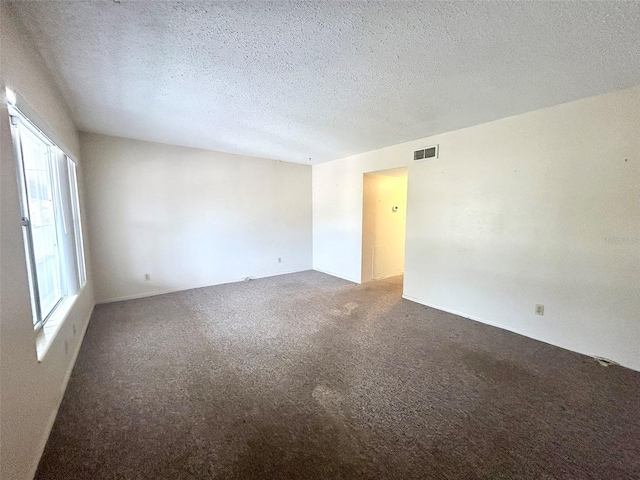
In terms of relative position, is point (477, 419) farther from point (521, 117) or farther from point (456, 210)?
point (521, 117)

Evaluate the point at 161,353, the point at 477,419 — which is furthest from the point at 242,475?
the point at 161,353

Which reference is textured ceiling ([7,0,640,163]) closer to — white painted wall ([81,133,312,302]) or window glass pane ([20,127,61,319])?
window glass pane ([20,127,61,319])

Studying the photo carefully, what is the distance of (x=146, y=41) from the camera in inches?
63.9

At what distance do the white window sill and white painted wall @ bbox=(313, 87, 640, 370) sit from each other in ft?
12.8

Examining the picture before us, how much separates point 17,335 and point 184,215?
3.40 m

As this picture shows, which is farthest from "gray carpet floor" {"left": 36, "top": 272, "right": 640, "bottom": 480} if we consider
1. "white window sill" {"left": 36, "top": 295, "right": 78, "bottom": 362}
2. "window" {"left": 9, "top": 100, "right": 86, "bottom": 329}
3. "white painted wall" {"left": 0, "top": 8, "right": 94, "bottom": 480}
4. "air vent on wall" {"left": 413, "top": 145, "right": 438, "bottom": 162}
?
"air vent on wall" {"left": 413, "top": 145, "right": 438, "bottom": 162}

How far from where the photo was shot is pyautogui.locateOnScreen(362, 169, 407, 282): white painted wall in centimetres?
489

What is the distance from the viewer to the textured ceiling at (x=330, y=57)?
54.6 inches

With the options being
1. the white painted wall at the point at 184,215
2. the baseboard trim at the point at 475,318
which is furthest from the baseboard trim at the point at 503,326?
the white painted wall at the point at 184,215

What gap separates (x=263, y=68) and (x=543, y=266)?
325 cm

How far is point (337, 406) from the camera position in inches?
71.2

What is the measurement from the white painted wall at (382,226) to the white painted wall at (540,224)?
0.95 metres

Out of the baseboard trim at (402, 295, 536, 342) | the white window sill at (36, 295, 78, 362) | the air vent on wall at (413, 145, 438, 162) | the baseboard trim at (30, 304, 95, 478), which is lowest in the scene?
the baseboard trim at (402, 295, 536, 342)

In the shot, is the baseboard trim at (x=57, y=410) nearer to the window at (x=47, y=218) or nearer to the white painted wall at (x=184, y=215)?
the window at (x=47, y=218)
